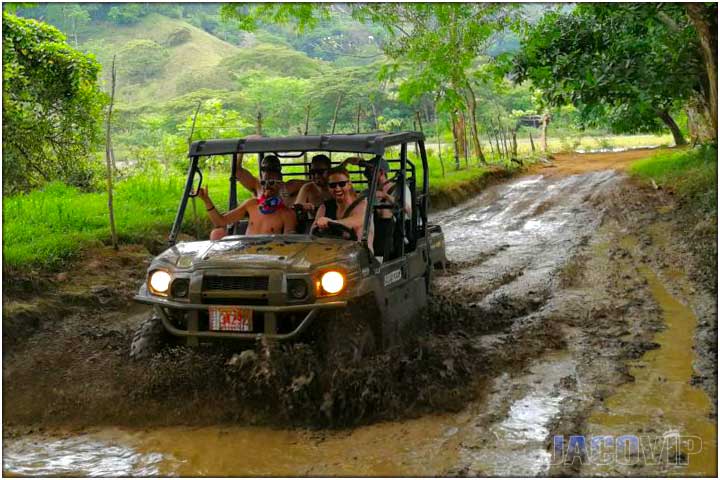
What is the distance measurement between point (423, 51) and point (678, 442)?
14.9 m

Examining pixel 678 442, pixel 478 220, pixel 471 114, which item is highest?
pixel 471 114

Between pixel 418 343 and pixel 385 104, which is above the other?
pixel 385 104

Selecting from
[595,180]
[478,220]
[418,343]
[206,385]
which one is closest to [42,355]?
[206,385]

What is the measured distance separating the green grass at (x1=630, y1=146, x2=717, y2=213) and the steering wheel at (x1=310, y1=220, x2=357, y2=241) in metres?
8.01

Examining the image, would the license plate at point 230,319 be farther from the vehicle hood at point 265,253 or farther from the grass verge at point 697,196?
the grass verge at point 697,196

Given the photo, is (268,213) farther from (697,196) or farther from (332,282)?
(697,196)

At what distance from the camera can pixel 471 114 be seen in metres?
27.7

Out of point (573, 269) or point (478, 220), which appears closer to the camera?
point (573, 269)

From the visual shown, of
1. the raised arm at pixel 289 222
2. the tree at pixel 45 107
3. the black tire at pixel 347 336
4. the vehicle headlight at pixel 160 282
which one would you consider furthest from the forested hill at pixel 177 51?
the black tire at pixel 347 336

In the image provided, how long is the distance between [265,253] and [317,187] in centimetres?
139

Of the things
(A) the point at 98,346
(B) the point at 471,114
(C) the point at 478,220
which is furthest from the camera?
(B) the point at 471,114

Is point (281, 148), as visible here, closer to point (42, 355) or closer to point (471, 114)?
point (42, 355)

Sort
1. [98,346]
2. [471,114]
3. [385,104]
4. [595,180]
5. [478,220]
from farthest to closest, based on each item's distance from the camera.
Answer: [385,104]
[471,114]
[595,180]
[478,220]
[98,346]
